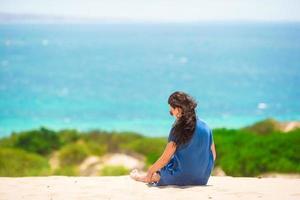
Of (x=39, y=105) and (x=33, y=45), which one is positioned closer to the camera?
(x=39, y=105)

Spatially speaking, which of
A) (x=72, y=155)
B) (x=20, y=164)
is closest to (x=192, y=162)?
→ (x=20, y=164)

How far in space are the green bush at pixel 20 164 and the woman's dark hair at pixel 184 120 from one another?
6.39m

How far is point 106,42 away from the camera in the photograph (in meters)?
58.1

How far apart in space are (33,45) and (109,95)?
536 inches

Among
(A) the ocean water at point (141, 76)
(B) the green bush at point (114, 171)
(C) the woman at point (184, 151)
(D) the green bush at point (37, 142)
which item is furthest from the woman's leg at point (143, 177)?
(A) the ocean water at point (141, 76)

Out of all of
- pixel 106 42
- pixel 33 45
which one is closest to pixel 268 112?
pixel 33 45

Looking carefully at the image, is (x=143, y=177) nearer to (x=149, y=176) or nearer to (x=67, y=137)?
(x=149, y=176)

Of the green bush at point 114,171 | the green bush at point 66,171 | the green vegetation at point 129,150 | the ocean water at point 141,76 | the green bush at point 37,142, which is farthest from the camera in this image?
the ocean water at point 141,76

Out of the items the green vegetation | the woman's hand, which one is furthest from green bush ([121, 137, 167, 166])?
the woman's hand

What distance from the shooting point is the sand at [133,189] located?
4023mm

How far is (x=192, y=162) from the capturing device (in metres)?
4.25

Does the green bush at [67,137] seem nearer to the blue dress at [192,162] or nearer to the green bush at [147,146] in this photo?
the green bush at [147,146]

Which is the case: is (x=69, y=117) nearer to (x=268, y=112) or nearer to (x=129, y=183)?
(x=268, y=112)

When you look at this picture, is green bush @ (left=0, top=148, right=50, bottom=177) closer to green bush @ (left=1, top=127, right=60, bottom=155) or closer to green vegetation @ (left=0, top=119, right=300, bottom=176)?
green vegetation @ (left=0, top=119, right=300, bottom=176)
